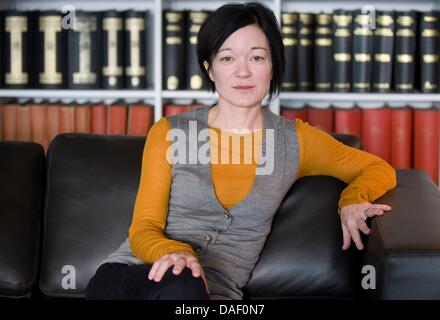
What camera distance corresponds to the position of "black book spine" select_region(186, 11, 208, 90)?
289 centimetres

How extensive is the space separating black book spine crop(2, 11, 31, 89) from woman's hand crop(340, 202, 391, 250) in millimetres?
1522

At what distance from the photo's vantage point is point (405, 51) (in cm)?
291

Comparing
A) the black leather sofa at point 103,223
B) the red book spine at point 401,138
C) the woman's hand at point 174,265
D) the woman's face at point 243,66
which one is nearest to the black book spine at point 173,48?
the red book spine at point 401,138

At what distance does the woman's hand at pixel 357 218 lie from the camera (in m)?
1.80

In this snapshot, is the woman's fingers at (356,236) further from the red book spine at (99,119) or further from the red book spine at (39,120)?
the red book spine at (39,120)

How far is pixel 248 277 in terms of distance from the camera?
1.84m

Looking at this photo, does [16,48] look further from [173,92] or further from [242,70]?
[242,70]

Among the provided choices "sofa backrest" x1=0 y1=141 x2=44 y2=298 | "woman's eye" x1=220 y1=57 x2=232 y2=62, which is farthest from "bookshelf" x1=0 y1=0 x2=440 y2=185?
"woman's eye" x1=220 y1=57 x2=232 y2=62

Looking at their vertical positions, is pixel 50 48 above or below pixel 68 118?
above

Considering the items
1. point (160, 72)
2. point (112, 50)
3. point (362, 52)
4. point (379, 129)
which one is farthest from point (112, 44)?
point (379, 129)

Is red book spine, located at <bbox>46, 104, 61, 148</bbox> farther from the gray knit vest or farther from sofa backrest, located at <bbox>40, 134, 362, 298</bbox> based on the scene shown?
the gray knit vest

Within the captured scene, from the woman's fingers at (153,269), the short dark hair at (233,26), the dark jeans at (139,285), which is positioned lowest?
the dark jeans at (139,285)

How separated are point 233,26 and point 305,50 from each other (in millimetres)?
1111

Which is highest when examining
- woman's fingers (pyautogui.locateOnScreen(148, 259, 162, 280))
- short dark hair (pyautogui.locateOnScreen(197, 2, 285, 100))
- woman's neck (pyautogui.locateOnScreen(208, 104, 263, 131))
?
short dark hair (pyautogui.locateOnScreen(197, 2, 285, 100))
